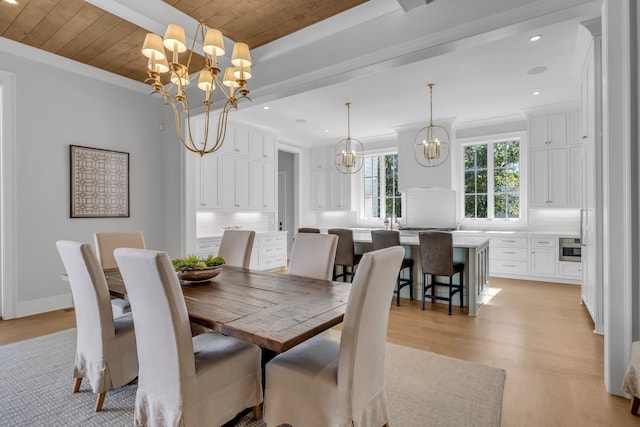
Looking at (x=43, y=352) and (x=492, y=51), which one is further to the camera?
(x=492, y=51)

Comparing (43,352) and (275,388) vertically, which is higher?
(275,388)

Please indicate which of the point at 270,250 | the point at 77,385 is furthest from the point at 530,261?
the point at 77,385

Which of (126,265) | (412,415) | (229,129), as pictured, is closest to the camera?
(126,265)

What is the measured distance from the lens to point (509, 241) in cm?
585

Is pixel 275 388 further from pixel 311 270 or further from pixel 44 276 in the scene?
pixel 44 276

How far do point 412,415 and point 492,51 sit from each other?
355 cm

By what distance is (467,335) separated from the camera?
126 inches

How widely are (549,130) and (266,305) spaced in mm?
5898

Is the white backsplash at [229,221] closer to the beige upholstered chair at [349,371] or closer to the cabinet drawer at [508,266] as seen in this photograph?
the cabinet drawer at [508,266]

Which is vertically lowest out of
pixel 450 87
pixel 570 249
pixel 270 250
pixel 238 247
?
pixel 270 250

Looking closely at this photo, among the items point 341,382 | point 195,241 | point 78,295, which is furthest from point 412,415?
point 195,241

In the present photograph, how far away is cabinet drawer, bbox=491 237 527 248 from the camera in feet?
18.8

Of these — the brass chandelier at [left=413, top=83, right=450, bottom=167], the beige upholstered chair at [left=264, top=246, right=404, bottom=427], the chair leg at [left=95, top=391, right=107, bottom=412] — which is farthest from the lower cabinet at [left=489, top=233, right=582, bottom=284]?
the chair leg at [left=95, top=391, right=107, bottom=412]

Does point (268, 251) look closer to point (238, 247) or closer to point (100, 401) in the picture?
point (238, 247)
